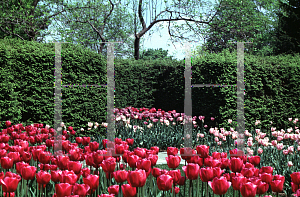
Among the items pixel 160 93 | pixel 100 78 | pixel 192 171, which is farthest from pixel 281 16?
pixel 192 171

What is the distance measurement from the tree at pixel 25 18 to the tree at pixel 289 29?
12331 millimetres

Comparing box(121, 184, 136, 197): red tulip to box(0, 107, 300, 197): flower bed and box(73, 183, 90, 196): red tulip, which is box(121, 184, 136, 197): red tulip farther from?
box(73, 183, 90, 196): red tulip

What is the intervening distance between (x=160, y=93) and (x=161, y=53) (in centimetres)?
2044

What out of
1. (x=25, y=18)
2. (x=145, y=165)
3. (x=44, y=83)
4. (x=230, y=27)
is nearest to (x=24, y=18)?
(x=25, y=18)

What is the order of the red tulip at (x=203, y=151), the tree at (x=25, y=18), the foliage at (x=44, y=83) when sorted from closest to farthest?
1. the red tulip at (x=203, y=151)
2. the foliage at (x=44, y=83)
3. the tree at (x=25, y=18)

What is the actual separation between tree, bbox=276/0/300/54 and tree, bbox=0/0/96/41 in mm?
12331

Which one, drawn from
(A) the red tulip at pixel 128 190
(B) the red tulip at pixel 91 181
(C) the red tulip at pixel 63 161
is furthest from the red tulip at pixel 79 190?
(C) the red tulip at pixel 63 161

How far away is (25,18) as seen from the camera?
44.0ft

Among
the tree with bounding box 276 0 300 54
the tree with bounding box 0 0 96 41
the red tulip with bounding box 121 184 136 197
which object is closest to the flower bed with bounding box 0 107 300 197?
the red tulip with bounding box 121 184 136 197

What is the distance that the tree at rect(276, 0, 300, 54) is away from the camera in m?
15.6

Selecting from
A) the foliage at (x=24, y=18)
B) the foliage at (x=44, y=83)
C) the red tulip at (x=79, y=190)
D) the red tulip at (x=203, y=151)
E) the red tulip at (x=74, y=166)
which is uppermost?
the foliage at (x=24, y=18)

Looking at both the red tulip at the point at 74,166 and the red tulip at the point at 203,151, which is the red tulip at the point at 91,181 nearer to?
the red tulip at the point at 74,166

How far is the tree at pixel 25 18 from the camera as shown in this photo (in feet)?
44.4

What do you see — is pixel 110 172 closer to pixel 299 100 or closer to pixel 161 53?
pixel 299 100
